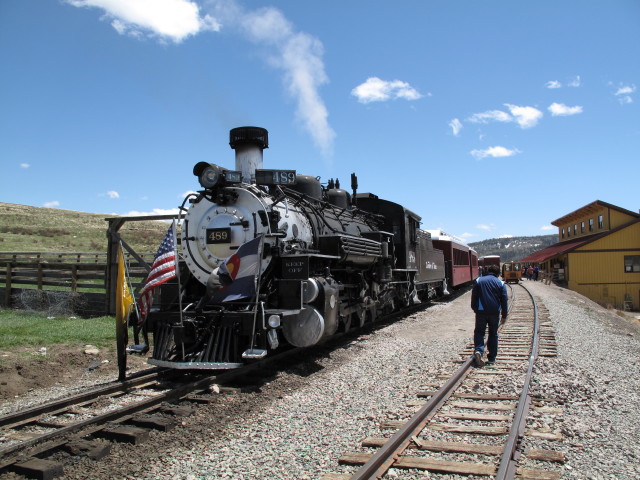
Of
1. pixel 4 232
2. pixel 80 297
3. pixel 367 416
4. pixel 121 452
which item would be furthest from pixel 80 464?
pixel 4 232

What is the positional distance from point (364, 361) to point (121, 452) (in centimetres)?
447

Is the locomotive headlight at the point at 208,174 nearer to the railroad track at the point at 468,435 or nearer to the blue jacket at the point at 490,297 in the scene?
the railroad track at the point at 468,435

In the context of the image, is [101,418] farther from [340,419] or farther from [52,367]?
[52,367]

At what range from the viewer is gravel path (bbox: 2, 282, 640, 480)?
3838 mm

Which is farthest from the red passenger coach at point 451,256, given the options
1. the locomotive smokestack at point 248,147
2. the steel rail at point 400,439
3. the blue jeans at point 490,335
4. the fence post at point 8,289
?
the steel rail at point 400,439

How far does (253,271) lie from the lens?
7.01 meters

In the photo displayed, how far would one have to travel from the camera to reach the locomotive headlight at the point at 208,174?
24.5 ft

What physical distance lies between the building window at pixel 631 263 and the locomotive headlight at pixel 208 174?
36.0 meters

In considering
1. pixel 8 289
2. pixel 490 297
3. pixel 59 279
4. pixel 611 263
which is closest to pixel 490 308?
pixel 490 297

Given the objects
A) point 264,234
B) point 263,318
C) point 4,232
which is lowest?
point 263,318

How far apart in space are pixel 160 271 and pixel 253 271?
4.21ft

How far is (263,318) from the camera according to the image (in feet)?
21.2

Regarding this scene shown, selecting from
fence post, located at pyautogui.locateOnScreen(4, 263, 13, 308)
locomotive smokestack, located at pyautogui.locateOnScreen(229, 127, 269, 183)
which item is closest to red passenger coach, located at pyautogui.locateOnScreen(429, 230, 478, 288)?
locomotive smokestack, located at pyautogui.locateOnScreen(229, 127, 269, 183)

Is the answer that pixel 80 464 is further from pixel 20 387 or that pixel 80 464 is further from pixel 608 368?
pixel 608 368
